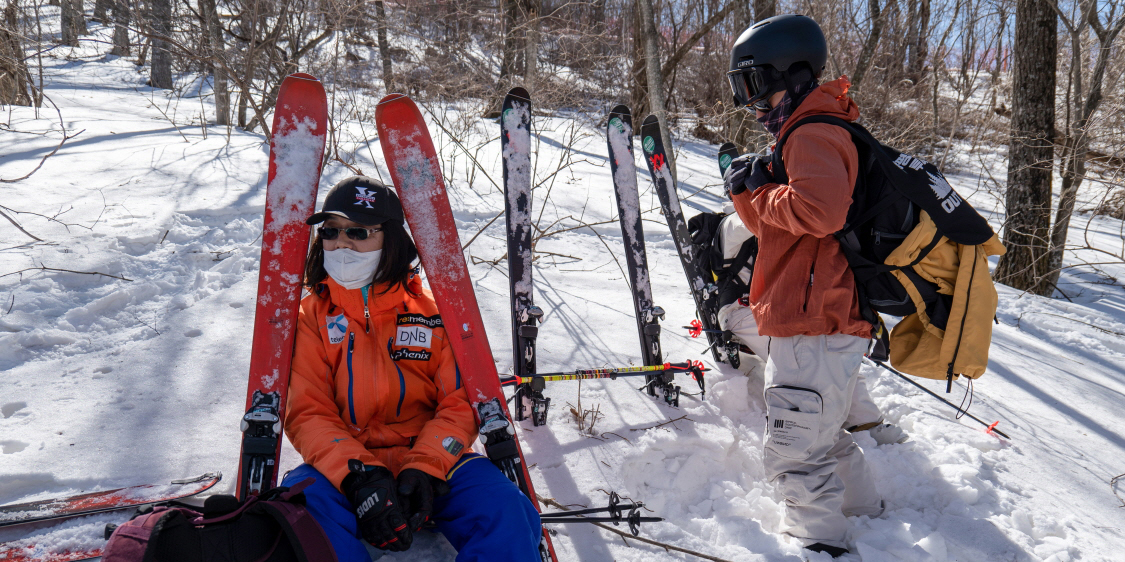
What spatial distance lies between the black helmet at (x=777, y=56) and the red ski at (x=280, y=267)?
179 centimetres

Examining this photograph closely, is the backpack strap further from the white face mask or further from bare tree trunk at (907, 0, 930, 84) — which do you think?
bare tree trunk at (907, 0, 930, 84)

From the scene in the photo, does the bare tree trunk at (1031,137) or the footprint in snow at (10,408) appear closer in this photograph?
the footprint in snow at (10,408)

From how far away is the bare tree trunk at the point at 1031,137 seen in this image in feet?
16.3

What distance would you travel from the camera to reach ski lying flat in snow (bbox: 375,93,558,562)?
207 cm

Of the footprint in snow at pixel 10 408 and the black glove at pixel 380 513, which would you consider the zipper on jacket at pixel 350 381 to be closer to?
the black glove at pixel 380 513

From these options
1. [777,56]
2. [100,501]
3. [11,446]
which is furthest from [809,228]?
[11,446]

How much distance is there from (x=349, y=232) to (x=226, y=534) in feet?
3.30

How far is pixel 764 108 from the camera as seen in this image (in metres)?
2.29

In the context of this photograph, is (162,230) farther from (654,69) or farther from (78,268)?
(654,69)

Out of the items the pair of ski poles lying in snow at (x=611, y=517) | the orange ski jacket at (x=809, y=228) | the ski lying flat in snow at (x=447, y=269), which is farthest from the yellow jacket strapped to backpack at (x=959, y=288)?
the ski lying flat in snow at (x=447, y=269)

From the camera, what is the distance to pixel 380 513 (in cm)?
166

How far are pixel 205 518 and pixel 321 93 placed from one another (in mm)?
1821

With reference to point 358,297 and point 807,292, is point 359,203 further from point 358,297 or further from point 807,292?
point 807,292

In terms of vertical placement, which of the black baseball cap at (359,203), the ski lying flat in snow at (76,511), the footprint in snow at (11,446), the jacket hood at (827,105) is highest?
the jacket hood at (827,105)
